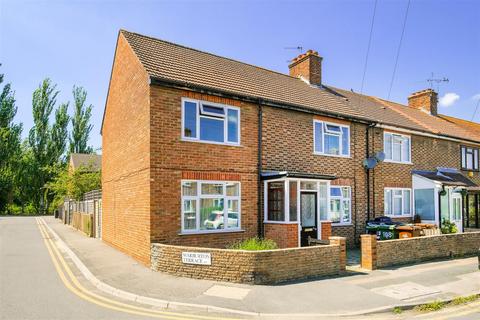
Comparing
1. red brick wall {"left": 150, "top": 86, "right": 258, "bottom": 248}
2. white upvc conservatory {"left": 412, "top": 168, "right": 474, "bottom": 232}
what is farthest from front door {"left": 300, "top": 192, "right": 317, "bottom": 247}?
white upvc conservatory {"left": 412, "top": 168, "right": 474, "bottom": 232}

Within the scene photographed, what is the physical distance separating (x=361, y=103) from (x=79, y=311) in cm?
1669

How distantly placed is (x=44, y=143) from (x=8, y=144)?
4.68 metres

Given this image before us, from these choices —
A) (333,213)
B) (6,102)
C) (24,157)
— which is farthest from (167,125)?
(24,157)

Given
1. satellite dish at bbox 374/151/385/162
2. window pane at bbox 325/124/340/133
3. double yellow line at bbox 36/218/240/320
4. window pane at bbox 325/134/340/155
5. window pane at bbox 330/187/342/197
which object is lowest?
double yellow line at bbox 36/218/240/320

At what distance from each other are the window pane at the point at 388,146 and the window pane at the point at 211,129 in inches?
344

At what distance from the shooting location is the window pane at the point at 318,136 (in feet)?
47.4

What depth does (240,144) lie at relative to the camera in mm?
12102

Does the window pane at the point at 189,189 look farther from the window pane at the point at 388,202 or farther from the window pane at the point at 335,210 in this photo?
the window pane at the point at 388,202

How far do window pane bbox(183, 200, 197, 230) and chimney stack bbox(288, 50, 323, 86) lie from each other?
34.0 feet

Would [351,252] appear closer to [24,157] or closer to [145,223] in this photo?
[145,223]

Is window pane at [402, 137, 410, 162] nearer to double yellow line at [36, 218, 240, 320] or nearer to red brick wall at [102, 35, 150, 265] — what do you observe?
red brick wall at [102, 35, 150, 265]

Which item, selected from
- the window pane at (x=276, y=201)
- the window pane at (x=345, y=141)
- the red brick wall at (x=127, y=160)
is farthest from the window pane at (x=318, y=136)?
the red brick wall at (x=127, y=160)

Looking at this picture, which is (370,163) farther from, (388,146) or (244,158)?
(244,158)

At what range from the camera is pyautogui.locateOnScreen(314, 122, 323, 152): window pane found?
14445 millimetres
